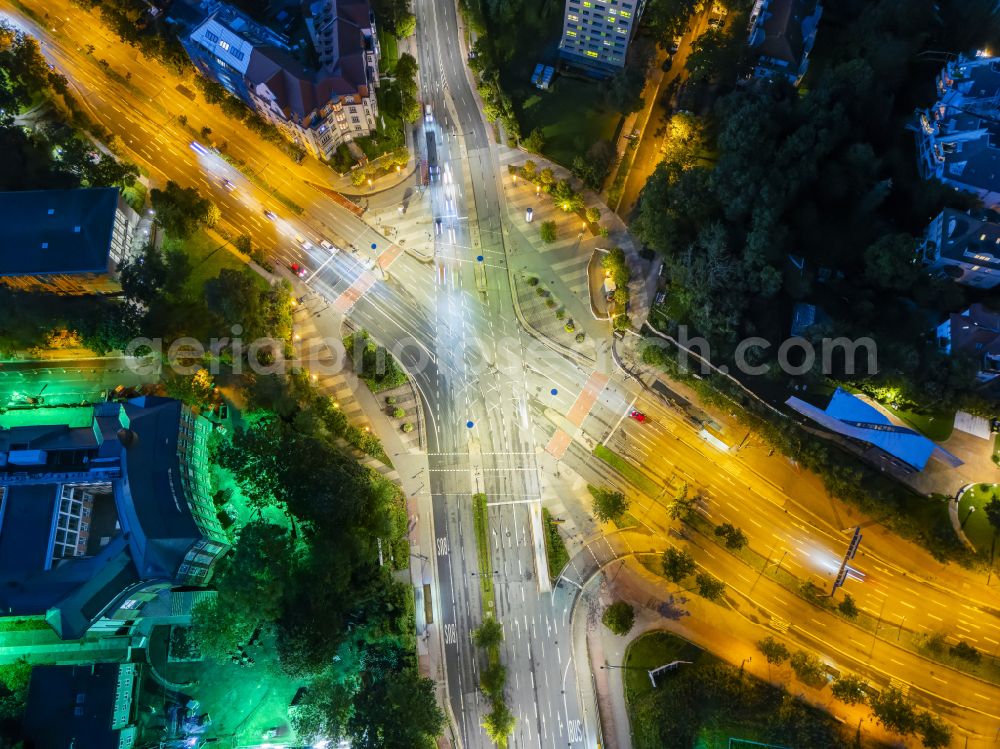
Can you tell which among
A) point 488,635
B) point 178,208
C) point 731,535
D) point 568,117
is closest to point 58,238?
point 178,208

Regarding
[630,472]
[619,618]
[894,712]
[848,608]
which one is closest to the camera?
[894,712]

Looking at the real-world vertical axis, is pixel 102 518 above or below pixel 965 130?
below

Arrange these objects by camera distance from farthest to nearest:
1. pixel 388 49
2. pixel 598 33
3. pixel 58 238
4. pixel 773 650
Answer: pixel 388 49, pixel 598 33, pixel 58 238, pixel 773 650

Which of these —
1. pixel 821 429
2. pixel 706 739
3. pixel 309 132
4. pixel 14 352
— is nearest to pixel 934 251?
pixel 821 429

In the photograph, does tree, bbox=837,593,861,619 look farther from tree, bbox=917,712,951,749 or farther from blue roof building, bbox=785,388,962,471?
blue roof building, bbox=785,388,962,471

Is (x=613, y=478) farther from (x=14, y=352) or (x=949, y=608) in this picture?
(x=14, y=352)

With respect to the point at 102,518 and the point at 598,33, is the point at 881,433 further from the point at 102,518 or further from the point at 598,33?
the point at 102,518

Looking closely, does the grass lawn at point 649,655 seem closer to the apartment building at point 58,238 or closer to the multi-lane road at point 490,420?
the multi-lane road at point 490,420
